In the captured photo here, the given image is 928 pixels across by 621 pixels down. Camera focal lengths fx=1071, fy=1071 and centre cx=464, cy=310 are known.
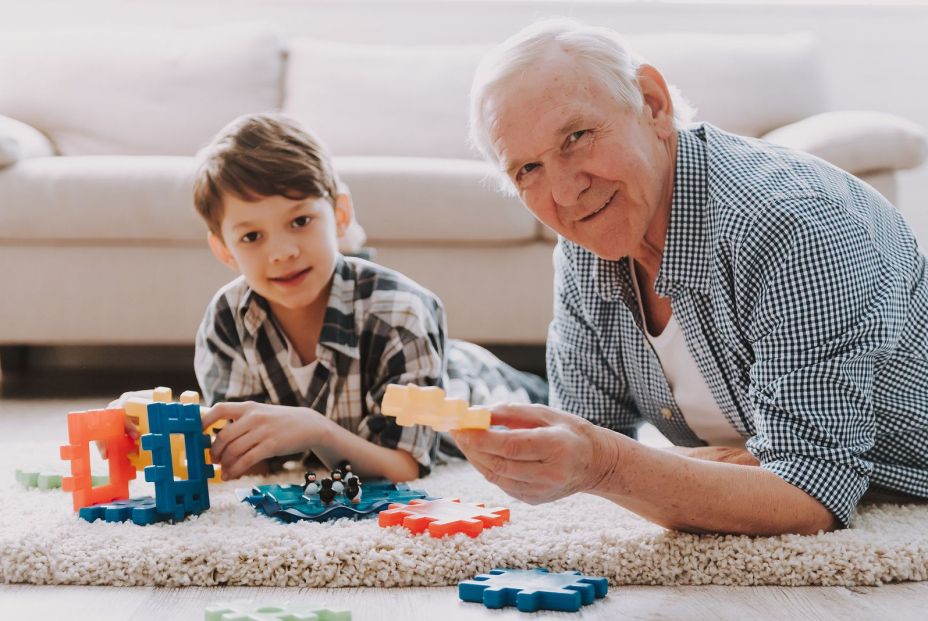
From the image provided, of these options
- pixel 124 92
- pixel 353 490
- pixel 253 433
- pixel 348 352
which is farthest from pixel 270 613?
pixel 124 92

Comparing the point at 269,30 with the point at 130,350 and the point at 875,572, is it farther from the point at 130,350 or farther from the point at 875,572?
the point at 875,572

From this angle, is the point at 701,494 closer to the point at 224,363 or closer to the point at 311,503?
the point at 311,503

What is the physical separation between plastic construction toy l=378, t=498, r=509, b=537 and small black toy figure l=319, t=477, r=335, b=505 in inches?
3.8

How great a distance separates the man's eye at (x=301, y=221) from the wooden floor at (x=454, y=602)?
748mm

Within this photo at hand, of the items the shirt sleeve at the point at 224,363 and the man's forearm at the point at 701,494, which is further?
the shirt sleeve at the point at 224,363

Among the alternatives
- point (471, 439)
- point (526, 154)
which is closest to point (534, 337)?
point (526, 154)

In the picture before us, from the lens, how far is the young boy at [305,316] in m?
1.79

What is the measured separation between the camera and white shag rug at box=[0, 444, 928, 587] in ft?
4.07

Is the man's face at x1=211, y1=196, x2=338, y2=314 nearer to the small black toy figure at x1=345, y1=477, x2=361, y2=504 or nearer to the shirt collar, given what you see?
the shirt collar

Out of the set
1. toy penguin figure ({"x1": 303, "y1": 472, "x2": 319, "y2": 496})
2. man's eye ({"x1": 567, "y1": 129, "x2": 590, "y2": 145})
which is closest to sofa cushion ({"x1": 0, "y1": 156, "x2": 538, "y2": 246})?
toy penguin figure ({"x1": 303, "y1": 472, "x2": 319, "y2": 496})

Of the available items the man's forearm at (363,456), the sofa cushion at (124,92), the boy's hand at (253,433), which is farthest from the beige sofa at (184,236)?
the boy's hand at (253,433)

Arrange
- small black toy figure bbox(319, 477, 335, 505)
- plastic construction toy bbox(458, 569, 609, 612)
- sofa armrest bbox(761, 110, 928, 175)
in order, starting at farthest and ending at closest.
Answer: sofa armrest bbox(761, 110, 928, 175) → small black toy figure bbox(319, 477, 335, 505) → plastic construction toy bbox(458, 569, 609, 612)

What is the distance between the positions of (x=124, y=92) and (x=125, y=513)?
7.94ft

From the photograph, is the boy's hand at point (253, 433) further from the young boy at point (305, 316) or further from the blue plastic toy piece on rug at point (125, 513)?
the blue plastic toy piece on rug at point (125, 513)
